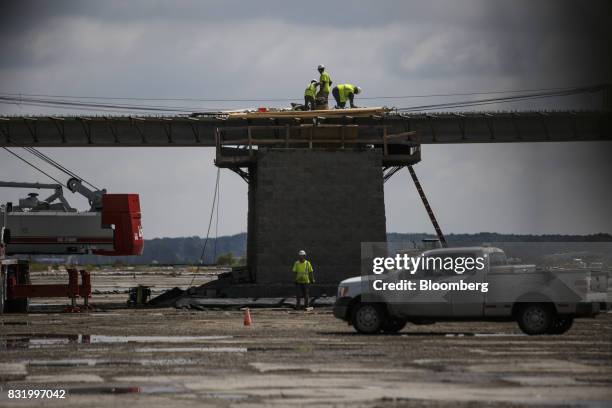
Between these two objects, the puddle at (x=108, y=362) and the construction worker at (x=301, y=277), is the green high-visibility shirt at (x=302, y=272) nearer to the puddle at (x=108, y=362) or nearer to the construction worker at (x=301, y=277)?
the construction worker at (x=301, y=277)

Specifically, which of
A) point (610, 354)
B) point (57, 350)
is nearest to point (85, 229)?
point (57, 350)

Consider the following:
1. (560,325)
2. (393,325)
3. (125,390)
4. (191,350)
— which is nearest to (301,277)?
(393,325)

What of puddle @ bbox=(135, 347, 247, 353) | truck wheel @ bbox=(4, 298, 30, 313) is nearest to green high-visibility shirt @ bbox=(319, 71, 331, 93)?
truck wheel @ bbox=(4, 298, 30, 313)

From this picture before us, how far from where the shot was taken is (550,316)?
24516 mm

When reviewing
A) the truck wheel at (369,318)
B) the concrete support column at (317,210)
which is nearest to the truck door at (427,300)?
the truck wheel at (369,318)

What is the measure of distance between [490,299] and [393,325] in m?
2.42

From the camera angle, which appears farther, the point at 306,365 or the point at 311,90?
the point at 311,90

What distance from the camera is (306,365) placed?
18453mm

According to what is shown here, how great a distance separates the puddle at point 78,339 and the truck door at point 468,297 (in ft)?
16.3

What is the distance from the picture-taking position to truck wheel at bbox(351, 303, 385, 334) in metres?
25.8

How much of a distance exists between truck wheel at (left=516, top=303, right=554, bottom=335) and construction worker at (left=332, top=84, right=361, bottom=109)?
880 inches

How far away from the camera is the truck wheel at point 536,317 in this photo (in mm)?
24500

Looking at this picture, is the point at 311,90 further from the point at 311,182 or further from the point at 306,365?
the point at 306,365

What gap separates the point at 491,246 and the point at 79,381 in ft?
40.3
